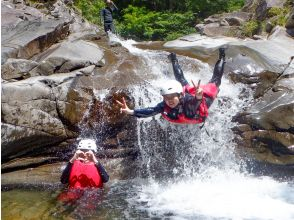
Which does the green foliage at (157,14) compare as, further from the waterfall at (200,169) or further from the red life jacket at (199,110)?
the red life jacket at (199,110)

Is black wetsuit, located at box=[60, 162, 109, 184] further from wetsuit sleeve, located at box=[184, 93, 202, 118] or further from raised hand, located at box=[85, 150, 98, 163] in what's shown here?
wetsuit sleeve, located at box=[184, 93, 202, 118]

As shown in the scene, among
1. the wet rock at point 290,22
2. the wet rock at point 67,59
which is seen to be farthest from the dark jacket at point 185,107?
the wet rock at point 290,22

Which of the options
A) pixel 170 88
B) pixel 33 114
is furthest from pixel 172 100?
pixel 33 114

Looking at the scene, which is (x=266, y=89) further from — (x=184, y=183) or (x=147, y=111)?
(x=147, y=111)

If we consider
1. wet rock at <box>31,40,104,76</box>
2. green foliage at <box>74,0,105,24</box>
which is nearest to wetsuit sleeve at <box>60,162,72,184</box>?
wet rock at <box>31,40,104,76</box>

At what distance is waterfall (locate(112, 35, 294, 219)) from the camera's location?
263 inches

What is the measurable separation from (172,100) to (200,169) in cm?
208

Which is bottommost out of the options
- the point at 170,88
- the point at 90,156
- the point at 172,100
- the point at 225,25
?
the point at 225,25

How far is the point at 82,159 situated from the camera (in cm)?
766

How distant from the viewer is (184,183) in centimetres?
809

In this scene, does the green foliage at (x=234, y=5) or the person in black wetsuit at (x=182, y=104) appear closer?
the person in black wetsuit at (x=182, y=104)

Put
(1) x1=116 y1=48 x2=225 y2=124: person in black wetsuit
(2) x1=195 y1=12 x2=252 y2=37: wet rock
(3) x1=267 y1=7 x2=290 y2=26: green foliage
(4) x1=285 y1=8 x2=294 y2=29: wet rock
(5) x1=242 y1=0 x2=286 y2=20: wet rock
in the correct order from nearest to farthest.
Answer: (1) x1=116 y1=48 x2=225 y2=124: person in black wetsuit → (4) x1=285 y1=8 x2=294 y2=29: wet rock → (3) x1=267 y1=7 x2=290 y2=26: green foliage → (5) x1=242 y1=0 x2=286 y2=20: wet rock → (2) x1=195 y1=12 x2=252 y2=37: wet rock

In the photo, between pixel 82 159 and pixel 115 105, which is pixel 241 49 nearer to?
pixel 115 105

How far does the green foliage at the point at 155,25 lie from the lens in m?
20.3
